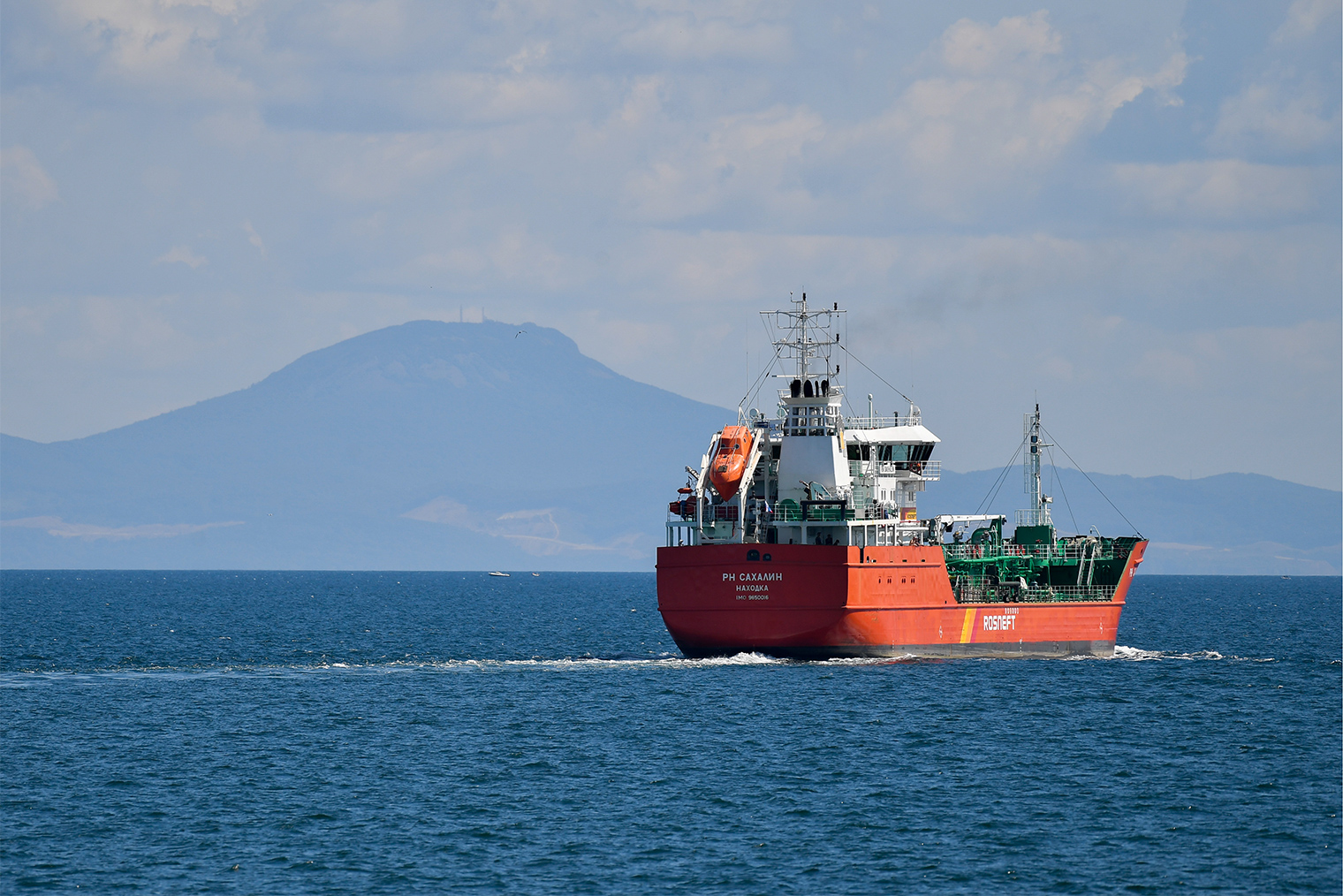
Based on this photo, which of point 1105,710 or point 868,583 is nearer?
point 1105,710

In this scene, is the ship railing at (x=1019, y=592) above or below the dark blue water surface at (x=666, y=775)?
above

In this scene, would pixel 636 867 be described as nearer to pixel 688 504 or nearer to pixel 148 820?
pixel 148 820

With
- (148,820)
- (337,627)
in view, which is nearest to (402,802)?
(148,820)

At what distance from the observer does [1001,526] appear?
83750 millimetres

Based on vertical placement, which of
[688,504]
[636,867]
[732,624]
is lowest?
[636,867]

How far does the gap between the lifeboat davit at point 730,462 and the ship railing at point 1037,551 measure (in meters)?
12.9

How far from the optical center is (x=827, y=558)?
65125mm

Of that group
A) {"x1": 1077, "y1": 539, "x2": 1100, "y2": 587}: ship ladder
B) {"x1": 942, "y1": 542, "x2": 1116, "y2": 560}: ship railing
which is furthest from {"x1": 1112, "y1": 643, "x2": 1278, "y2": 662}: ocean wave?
{"x1": 942, "y1": 542, "x2": 1116, "y2": 560}: ship railing

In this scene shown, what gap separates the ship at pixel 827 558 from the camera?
216 feet

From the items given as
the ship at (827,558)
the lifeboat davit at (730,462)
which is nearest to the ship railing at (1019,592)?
the ship at (827,558)

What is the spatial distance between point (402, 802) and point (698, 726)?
13840mm

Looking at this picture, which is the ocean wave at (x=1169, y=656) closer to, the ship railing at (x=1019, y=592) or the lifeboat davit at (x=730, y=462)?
the ship railing at (x=1019, y=592)

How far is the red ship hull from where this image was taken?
2574 inches

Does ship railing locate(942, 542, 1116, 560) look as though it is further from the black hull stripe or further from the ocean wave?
the ocean wave
